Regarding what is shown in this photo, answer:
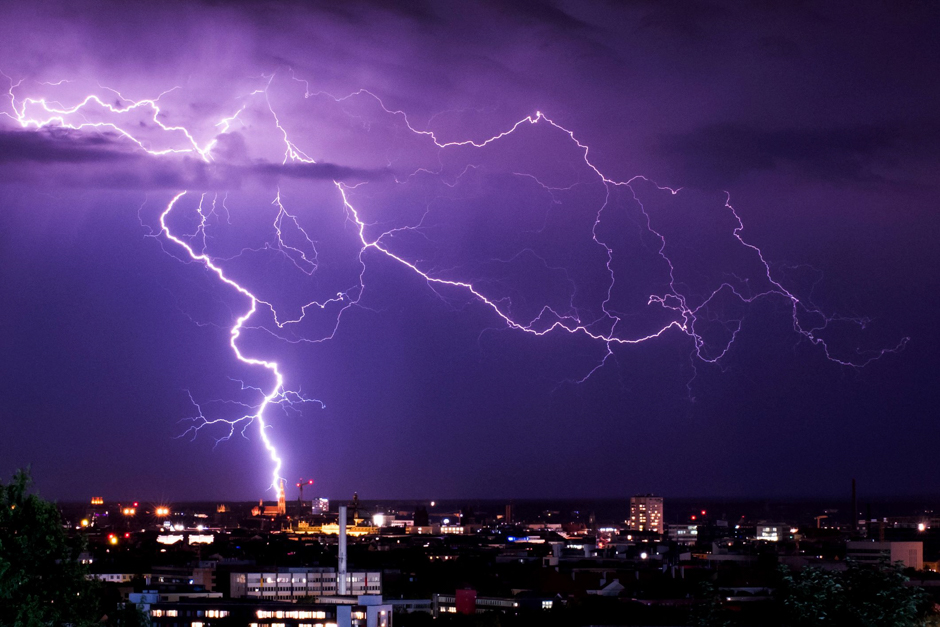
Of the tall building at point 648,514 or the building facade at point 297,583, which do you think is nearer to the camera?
the building facade at point 297,583

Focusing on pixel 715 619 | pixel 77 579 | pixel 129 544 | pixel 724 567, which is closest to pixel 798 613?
pixel 715 619

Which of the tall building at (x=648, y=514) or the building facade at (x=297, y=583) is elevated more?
the building facade at (x=297, y=583)

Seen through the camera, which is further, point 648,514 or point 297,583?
point 648,514

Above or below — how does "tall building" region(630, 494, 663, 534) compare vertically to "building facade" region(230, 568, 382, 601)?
below

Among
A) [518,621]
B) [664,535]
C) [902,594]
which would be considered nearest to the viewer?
[902,594]

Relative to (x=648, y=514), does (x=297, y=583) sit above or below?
above

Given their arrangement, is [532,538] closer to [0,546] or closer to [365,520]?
[365,520]

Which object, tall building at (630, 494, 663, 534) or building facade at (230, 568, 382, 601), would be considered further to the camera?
tall building at (630, 494, 663, 534)

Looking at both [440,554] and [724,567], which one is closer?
[724,567]
